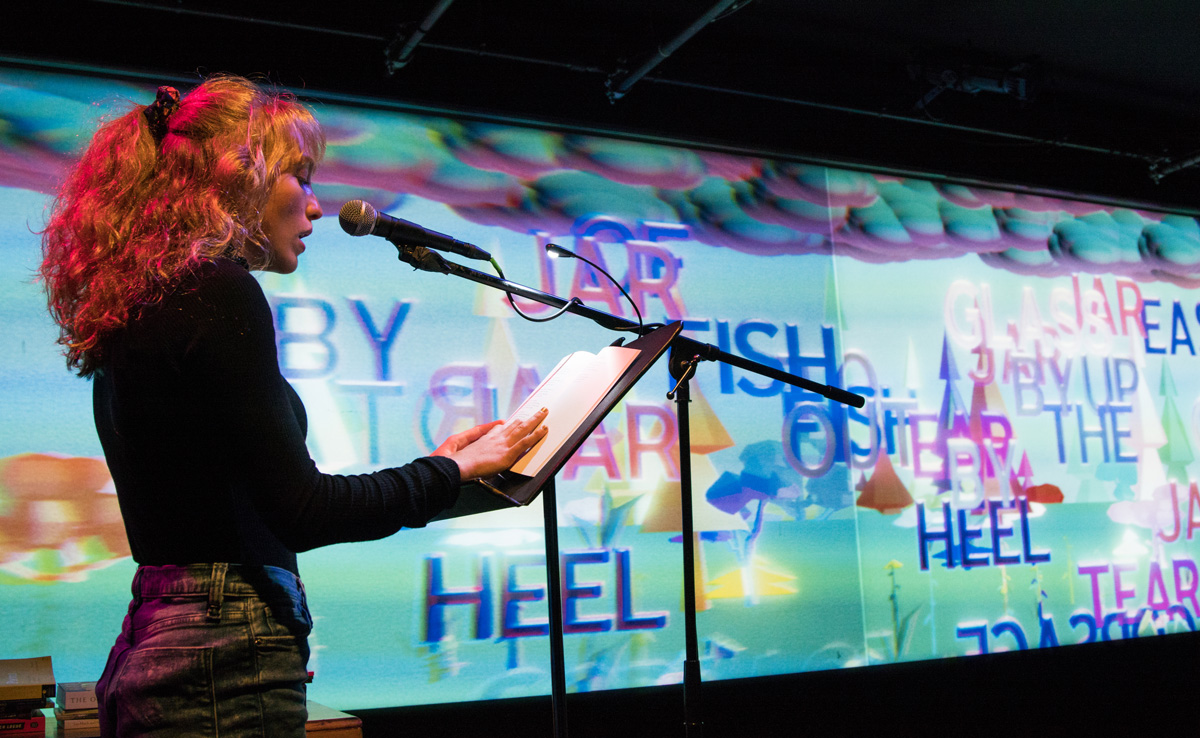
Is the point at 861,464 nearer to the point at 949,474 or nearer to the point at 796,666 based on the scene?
the point at 949,474

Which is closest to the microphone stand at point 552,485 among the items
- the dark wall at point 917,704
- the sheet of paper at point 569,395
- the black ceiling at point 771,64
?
the sheet of paper at point 569,395

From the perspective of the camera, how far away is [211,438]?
35.9 inches

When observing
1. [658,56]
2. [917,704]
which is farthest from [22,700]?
[917,704]

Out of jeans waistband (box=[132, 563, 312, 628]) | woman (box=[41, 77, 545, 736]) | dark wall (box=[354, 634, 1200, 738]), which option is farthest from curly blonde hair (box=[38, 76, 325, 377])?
dark wall (box=[354, 634, 1200, 738])

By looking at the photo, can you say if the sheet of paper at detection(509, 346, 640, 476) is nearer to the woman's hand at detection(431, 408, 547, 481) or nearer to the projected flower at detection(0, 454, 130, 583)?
the woman's hand at detection(431, 408, 547, 481)

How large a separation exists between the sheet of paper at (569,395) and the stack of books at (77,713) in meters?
1.59

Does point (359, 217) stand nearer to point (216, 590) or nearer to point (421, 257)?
point (421, 257)

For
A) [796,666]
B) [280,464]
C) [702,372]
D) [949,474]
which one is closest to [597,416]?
[280,464]

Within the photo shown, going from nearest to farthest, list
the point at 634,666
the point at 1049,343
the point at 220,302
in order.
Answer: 1. the point at 220,302
2. the point at 634,666
3. the point at 1049,343

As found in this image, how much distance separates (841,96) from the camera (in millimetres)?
4031

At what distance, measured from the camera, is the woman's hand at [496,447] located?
1.12 meters

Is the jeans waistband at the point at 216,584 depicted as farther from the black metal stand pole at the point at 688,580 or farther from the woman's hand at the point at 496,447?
the black metal stand pole at the point at 688,580

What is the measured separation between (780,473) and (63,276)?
3042mm

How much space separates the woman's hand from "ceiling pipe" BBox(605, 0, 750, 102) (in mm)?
2349
